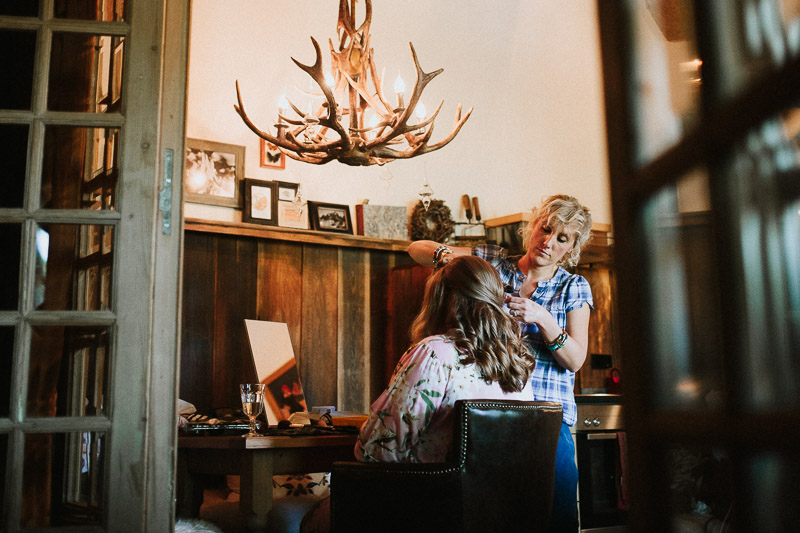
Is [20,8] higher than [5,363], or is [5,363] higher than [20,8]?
[20,8]

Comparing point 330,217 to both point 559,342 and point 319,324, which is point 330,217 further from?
point 559,342

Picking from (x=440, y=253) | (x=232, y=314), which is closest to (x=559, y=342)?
(x=440, y=253)

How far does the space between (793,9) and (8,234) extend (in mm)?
1963

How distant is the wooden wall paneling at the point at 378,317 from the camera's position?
4801 mm

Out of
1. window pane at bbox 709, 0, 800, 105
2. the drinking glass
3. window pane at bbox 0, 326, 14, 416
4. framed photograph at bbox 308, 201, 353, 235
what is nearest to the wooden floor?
the drinking glass

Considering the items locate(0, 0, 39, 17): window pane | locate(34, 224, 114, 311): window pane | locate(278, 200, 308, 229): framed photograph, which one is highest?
locate(0, 0, 39, 17): window pane

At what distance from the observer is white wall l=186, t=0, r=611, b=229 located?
14.8ft

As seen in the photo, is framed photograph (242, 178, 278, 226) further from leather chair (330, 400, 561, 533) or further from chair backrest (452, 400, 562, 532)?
chair backrest (452, 400, 562, 532)

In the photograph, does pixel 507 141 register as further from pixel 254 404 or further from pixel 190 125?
pixel 254 404

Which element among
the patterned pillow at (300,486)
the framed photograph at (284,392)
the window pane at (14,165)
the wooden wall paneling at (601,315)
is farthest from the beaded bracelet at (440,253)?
the wooden wall paneling at (601,315)

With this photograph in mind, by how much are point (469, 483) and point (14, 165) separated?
1544mm

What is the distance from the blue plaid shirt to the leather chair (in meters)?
0.49

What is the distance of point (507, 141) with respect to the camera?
563cm

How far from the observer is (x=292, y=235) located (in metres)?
4.58
